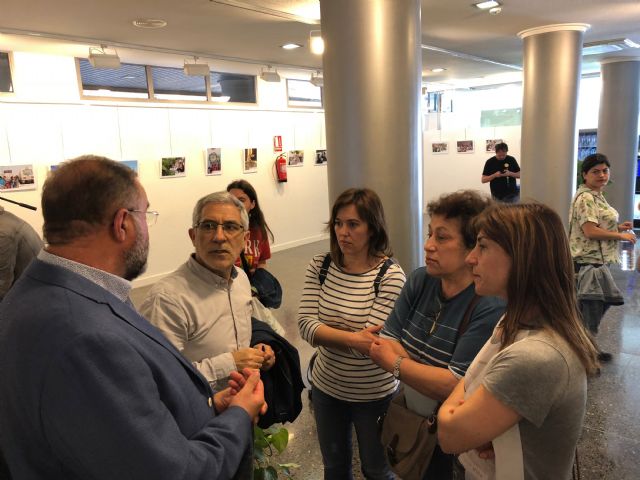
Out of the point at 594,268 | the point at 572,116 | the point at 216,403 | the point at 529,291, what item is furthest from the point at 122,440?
the point at 572,116

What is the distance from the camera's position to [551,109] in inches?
231

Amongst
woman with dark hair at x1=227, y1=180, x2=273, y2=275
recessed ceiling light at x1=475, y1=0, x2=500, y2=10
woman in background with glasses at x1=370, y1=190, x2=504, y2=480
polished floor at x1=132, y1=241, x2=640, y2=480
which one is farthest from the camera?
recessed ceiling light at x1=475, y1=0, x2=500, y2=10

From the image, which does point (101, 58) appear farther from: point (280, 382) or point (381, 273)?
point (280, 382)

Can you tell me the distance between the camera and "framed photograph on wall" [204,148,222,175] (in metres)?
7.73

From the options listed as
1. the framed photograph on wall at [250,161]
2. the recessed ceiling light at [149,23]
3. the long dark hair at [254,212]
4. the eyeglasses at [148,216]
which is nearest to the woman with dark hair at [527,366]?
the eyeglasses at [148,216]

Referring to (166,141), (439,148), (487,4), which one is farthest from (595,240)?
(439,148)

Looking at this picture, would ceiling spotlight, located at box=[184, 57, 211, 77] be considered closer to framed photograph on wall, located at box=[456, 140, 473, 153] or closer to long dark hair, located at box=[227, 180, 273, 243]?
long dark hair, located at box=[227, 180, 273, 243]

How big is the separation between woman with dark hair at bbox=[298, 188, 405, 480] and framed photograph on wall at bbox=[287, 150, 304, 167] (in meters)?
7.12

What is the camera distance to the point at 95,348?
90 centimetres

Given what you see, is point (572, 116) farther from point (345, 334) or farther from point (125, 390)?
point (125, 390)

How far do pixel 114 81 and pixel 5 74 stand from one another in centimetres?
137

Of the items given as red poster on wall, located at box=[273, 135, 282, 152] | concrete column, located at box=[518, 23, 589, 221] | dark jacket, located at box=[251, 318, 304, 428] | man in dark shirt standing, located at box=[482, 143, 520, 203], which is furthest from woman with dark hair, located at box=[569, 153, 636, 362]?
red poster on wall, located at box=[273, 135, 282, 152]

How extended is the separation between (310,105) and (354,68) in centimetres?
656

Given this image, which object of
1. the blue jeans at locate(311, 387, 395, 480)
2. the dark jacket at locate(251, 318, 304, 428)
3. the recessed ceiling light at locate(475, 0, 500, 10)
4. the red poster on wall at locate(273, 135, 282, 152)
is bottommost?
the blue jeans at locate(311, 387, 395, 480)
